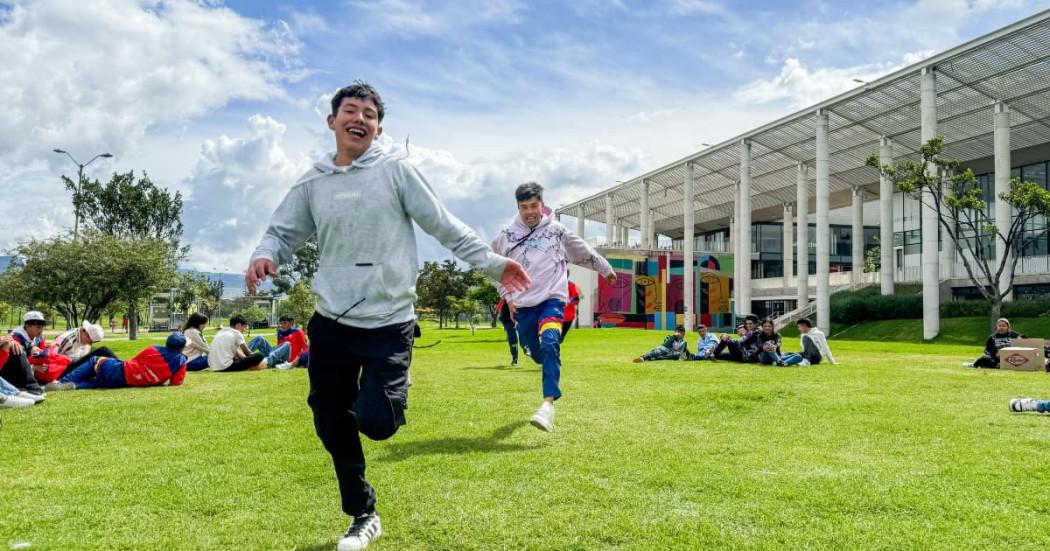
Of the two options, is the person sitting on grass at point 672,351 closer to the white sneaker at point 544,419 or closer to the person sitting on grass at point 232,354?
the person sitting on grass at point 232,354

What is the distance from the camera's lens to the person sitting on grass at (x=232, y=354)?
15.4 metres

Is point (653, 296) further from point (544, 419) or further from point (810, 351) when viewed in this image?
point (544, 419)

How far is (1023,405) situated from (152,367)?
38.3 ft

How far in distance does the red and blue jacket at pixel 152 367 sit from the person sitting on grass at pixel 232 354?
3.54 meters

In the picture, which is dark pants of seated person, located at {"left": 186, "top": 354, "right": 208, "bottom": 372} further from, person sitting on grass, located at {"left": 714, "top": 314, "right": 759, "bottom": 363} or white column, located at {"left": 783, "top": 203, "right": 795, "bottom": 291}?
white column, located at {"left": 783, "top": 203, "right": 795, "bottom": 291}

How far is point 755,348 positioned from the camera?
16.9 metres

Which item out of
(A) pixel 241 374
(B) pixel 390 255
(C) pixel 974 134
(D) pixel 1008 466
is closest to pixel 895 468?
(D) pixel 1008 466

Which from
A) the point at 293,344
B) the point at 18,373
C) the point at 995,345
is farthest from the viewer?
the point at 293,344

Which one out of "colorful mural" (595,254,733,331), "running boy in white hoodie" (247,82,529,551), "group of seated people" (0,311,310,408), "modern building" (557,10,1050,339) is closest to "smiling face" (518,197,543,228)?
"running boy in white hoodie" (247,82,529,551)

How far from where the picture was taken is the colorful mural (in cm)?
6138

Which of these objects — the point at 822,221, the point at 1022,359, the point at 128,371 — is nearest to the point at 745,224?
the point at 822,221

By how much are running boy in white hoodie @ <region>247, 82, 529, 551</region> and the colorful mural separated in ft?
186

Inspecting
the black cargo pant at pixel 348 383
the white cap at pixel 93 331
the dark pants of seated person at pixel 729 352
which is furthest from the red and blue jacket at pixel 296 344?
the black cargo pant at pixel 348 383

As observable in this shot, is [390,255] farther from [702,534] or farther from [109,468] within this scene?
[109,468]
